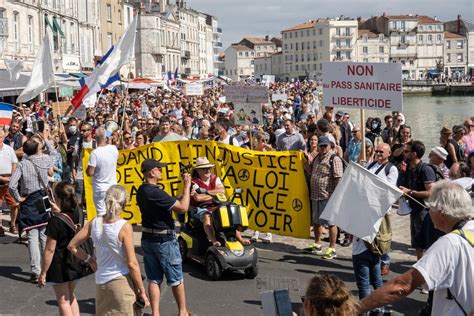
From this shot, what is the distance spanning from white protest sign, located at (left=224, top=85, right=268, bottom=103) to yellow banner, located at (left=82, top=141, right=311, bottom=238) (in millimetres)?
3026

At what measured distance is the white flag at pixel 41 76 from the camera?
13.8 m

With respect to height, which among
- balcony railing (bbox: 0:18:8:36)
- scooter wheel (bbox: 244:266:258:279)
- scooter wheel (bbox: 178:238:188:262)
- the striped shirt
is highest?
balcony railing (bbox: 0:18:8:36)

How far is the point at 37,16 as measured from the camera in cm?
4550

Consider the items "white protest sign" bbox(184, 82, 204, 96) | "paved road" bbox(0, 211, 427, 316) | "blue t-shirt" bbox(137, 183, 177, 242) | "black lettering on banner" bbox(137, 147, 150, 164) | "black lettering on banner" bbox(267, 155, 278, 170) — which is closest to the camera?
"blue t-shirt" bbox(137, 183, 177, 242)

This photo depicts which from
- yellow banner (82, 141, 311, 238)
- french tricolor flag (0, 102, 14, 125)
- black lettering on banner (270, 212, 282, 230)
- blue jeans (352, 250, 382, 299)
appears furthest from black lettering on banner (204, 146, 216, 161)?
french tricolor flag (0, 102, 14, 125)

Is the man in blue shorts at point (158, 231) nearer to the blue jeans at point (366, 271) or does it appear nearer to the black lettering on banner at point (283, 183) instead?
the blue jeans at point (366, 271)

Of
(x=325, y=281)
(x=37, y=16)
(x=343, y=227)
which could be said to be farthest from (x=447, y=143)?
(x=37, y=16)

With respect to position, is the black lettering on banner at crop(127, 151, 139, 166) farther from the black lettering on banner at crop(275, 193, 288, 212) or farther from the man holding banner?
the man holding banner

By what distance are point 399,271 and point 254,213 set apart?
245 cm

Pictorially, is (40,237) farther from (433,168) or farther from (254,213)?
(433,168)

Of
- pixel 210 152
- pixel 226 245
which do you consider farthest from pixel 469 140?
pixel 226 245

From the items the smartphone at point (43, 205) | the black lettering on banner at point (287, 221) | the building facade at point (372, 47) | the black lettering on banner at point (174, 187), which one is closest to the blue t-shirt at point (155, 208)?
the smartphone at point (43, 205)

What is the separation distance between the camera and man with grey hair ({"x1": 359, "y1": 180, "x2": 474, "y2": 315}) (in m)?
3.64

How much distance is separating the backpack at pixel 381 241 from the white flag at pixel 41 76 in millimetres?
8874
